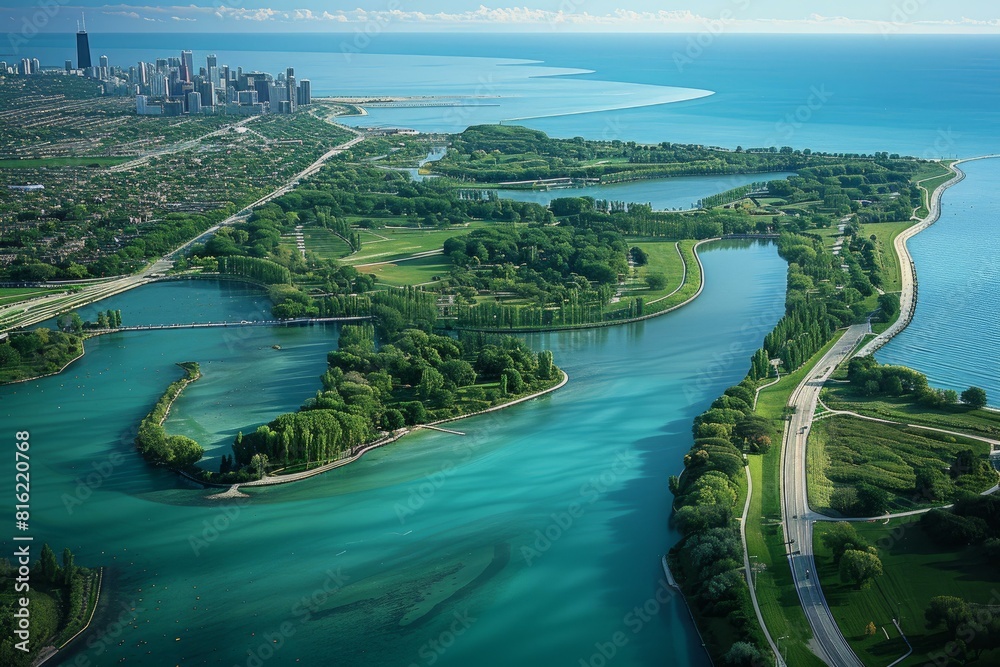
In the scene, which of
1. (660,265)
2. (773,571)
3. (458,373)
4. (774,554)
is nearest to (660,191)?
(660,265)

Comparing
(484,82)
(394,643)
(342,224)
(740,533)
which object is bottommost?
(394,643)

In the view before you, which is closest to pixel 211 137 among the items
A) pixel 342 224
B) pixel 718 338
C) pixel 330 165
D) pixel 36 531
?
pixel 330 165

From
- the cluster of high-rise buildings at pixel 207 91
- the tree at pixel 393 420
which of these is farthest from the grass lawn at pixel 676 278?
the cluster of high-rise buildings at pixel 207 91

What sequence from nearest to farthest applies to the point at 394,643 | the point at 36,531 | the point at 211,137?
the point at 394,643, the point at 36,531, the point at 211,137

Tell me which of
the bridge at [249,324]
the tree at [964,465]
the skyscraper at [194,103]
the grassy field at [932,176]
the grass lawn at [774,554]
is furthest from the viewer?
the skyscraper at [194,103]

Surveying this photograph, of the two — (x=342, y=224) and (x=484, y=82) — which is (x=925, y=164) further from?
(x=484, y=82)

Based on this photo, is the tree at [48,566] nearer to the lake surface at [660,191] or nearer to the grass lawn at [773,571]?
the grass lawn at [773,571]

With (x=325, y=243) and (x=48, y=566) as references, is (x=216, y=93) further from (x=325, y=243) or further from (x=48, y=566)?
(x=48, y=566)
